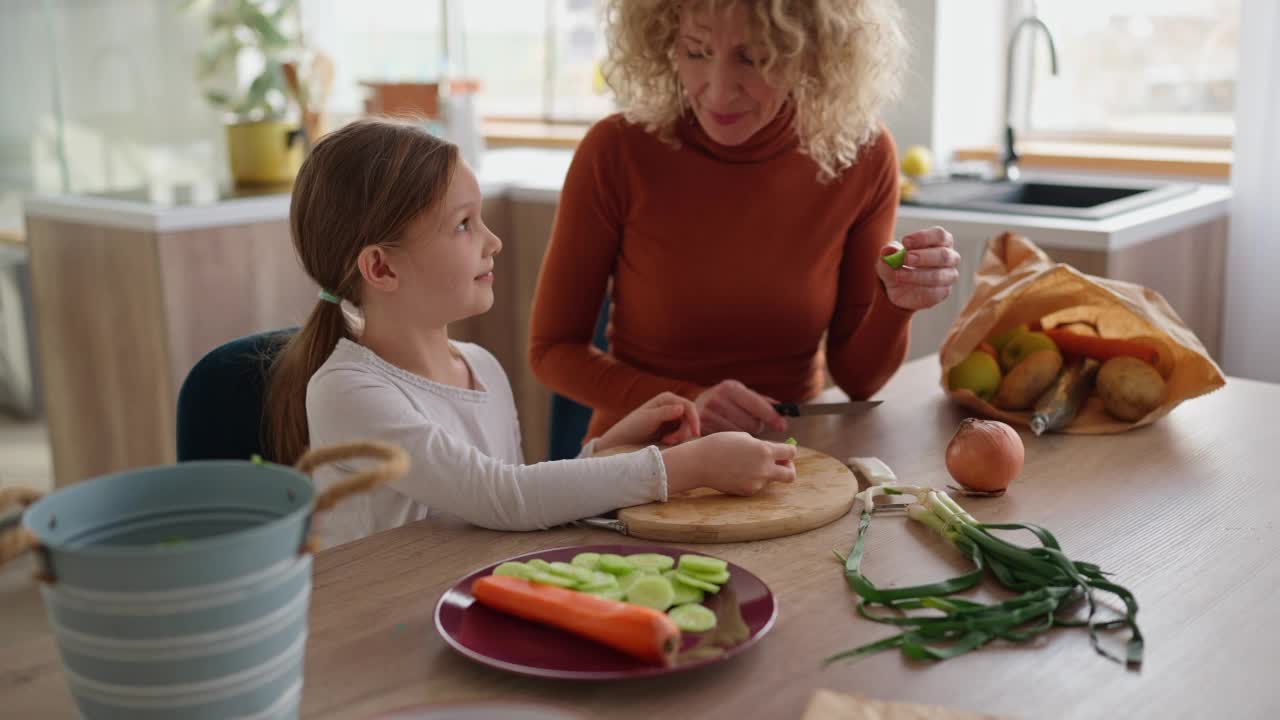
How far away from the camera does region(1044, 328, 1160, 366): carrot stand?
1.52 m

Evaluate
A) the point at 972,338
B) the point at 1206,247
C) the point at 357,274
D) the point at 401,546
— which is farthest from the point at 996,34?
the point at 401,546

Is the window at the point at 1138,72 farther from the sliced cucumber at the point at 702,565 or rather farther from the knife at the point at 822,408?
the sliced cucumber at the point at 702,565

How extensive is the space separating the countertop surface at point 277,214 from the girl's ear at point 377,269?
1323 millimetres

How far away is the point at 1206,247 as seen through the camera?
2576 mm

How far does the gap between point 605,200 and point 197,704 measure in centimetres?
120

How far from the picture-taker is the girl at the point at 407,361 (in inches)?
45.1

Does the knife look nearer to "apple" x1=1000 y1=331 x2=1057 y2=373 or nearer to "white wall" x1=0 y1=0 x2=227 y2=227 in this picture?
"apple" x1=1000 y1=331 x2=1057 y2=373

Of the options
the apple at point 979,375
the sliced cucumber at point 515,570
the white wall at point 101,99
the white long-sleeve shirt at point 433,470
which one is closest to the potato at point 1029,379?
the apple at point 979,375

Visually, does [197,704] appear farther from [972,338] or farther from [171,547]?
[972,338]

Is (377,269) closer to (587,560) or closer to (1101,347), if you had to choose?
(587,560)

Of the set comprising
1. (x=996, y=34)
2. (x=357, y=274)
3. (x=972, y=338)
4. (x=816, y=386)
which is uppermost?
(x=996, y=34)

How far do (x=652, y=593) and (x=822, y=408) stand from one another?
0.67m

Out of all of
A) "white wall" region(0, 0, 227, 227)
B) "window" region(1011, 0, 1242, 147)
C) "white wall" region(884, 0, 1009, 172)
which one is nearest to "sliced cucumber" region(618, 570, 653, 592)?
"white wall" region(884, 0, 1009, 172)

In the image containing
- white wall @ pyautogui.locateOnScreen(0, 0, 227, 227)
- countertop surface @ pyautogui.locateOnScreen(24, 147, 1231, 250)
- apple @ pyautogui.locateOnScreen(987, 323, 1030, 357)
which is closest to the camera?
apple @ pyautogui.locateOnScreen(987, 323, 1030, 357)
